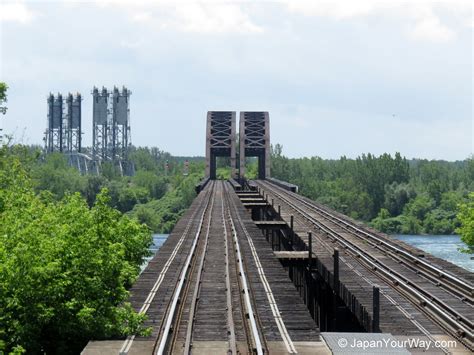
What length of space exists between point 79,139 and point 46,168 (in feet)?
158

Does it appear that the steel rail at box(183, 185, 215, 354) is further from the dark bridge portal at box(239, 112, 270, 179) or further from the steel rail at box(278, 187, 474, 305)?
the dark bridge portal at box(239, 112, 270, 179)

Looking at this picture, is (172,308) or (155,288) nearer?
(172,308)

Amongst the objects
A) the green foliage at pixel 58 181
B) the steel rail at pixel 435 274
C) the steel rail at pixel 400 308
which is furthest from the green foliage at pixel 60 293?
the green foliage at pixel 58 181

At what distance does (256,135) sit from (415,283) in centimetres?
9456

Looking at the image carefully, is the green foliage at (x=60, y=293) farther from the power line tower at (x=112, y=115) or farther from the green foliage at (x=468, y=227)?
the power line tower at (x=112, y=115)

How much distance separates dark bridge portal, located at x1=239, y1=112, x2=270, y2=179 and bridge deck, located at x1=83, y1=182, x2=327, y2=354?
77.5 metres

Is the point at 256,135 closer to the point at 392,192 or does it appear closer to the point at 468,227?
the point at 392,192

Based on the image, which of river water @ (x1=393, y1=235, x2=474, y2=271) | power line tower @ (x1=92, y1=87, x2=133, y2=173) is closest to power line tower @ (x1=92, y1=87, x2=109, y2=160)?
power line tower @ (x1=92, y1=87, x2=133, y2=173)

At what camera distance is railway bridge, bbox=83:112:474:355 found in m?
16.4

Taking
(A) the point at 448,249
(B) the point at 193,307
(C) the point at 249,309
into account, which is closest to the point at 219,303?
(B) the point at 193,307

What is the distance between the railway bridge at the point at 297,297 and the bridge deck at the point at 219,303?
3cm

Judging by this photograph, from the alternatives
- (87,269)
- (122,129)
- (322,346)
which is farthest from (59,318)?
(122,129)

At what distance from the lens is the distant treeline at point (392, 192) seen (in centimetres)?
13300

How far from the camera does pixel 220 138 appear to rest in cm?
11675
